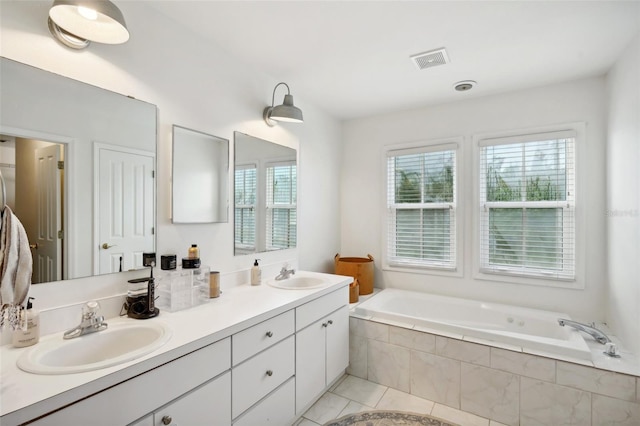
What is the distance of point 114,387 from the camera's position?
3.43 feet

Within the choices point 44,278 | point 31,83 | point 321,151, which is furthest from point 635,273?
point 31,83

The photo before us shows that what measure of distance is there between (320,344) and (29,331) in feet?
5.22

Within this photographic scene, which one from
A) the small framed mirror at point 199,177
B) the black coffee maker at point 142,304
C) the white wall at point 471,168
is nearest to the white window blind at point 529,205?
the white wall at point 471,168

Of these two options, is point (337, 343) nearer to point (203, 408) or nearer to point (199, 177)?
point (203, 408)

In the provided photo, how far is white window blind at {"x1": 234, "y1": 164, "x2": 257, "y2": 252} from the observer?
91.3 inches

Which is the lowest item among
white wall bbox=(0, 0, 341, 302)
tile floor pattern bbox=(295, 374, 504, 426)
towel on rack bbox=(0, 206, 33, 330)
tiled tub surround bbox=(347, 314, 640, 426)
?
tile floor pattern bbox=(295, 374, 504, 426)

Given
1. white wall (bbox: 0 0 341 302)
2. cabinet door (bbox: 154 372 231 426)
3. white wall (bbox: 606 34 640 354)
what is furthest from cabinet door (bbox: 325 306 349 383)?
white wall (bbox: 606 34 640 354)

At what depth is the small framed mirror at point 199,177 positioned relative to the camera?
1903 mm

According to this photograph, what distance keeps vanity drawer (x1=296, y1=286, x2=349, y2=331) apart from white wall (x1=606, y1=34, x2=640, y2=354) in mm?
1902

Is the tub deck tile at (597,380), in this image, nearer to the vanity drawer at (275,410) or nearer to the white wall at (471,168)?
the white wall at (471,168)

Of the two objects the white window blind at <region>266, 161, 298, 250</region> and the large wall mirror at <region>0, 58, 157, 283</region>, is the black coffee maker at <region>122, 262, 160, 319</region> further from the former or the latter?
the white window blind at <region>266, 161, 298, 250</region>

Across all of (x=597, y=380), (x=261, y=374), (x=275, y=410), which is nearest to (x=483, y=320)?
(x=597, y=380)

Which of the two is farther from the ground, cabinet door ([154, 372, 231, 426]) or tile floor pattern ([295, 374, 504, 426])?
cabinet door ([154, 372, 231, 426])

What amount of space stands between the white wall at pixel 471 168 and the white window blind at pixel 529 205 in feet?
0.39
